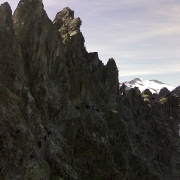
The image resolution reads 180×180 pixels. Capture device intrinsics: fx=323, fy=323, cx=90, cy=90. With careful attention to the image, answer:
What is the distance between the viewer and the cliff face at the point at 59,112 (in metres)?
52.5

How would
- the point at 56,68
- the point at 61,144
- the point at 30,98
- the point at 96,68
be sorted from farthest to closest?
the point at 96,68, the point at 56,68, the point at 61,144, the point at 30,98

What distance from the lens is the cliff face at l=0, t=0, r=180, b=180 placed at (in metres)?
52.5

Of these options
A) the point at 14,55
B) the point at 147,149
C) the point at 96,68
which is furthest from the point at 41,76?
the point at 147,149

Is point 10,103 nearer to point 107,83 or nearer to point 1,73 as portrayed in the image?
point 1,73

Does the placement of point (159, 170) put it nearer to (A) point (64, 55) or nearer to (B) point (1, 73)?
(A) point (64, 55)

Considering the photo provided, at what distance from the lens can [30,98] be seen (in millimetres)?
60156

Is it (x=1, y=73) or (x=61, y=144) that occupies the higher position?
(x=1, y=73)

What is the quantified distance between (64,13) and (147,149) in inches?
2346

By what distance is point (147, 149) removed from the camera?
4779 inches

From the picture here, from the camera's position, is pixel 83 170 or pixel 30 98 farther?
pixel 83 170

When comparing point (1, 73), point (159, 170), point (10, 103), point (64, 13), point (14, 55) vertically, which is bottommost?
point (159, 170)

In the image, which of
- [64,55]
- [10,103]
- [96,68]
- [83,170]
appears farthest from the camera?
[96,68]

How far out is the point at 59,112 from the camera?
241 feet

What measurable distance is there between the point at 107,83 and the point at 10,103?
6984 cm
